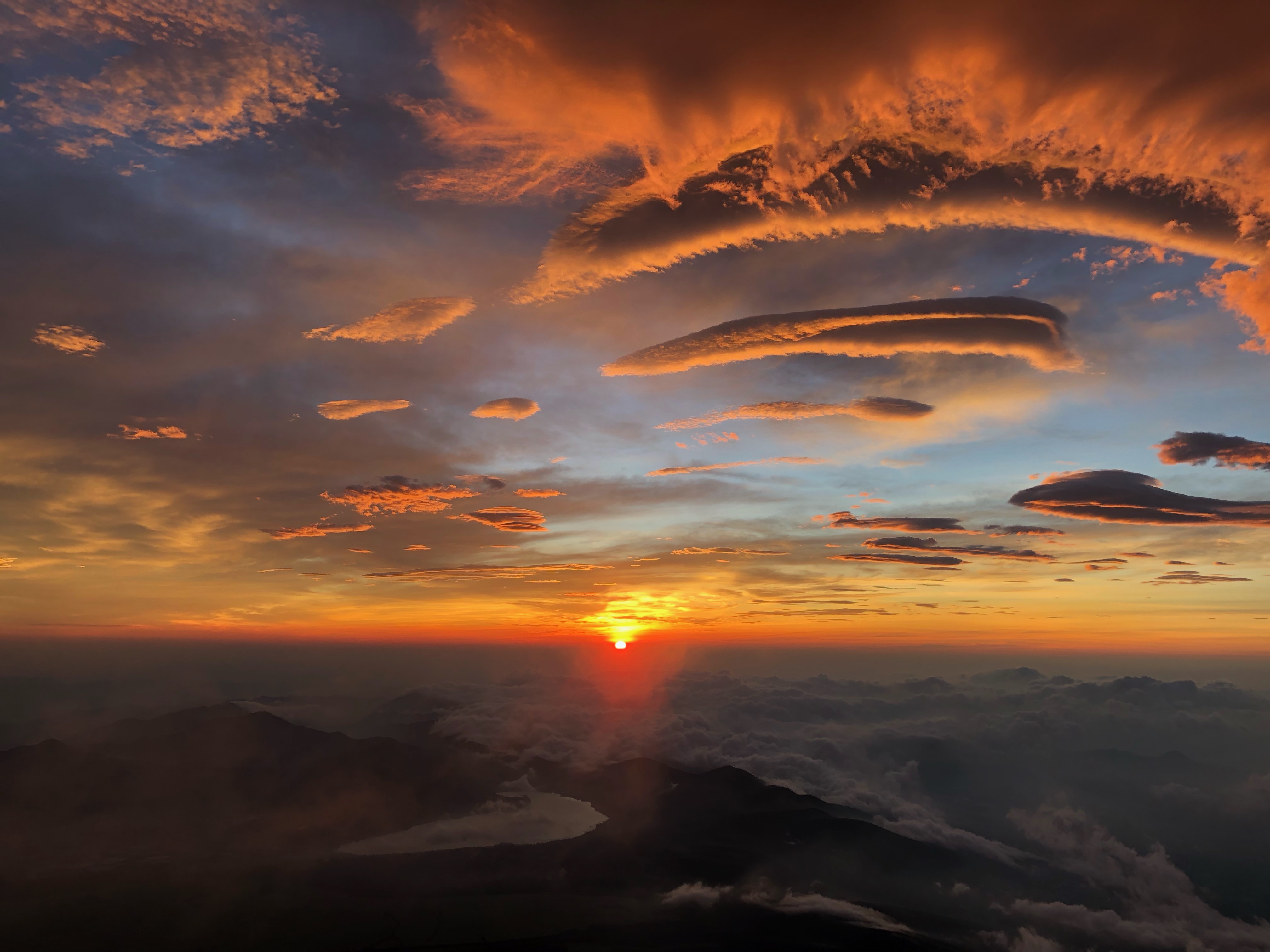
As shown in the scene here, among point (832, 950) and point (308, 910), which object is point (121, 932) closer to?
point (308, 910)

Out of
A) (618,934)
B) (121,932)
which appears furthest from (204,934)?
(618,934)

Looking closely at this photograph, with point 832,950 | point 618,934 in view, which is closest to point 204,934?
point 618,934

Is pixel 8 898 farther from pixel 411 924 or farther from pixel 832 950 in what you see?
pixel 832 950

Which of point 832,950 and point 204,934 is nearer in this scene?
point 204,934

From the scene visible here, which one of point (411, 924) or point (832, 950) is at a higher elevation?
point (411, 924)

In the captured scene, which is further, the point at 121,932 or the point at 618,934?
the point at 618,934

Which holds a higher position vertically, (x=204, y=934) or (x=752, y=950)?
(x=204, y=934)

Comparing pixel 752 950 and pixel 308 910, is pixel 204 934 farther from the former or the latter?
pixel 752 950
